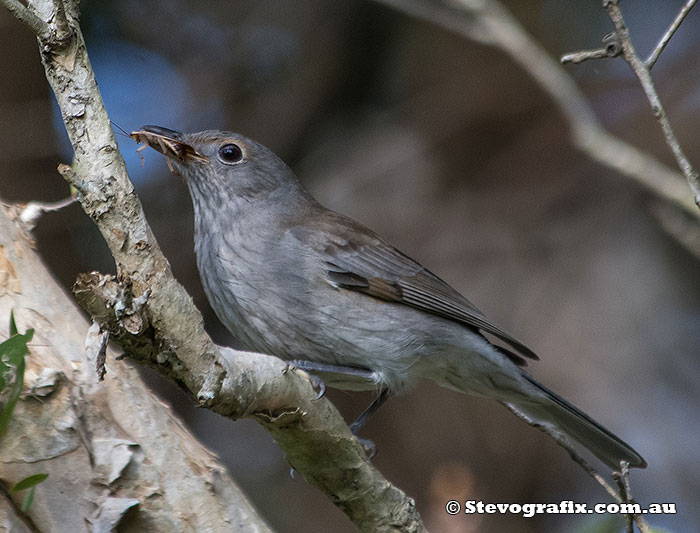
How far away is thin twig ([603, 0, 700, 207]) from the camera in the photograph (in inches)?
106

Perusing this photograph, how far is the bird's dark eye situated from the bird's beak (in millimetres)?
108

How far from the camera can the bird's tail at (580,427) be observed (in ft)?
14.8

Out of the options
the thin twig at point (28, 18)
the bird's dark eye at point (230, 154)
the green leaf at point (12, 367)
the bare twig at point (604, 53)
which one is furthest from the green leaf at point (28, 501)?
the bird's dark eye at point (230, 154)

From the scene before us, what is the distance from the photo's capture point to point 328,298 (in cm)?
433

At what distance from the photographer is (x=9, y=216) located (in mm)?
3285

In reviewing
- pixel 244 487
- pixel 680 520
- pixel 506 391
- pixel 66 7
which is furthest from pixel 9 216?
pixel 680 520

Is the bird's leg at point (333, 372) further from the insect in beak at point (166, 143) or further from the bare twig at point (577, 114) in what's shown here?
the bare twig at point (577, 114)

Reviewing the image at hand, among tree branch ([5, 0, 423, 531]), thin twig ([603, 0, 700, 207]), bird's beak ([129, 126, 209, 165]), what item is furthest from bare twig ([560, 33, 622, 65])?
bird's beak ([129, 126, 209, 165])

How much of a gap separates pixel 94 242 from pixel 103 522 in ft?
12.7

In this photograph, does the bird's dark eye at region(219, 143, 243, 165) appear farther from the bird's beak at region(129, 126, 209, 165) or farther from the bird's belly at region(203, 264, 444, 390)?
the bird's belly at region(203, 264, 444, 390)

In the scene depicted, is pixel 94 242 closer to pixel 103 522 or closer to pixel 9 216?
pixel 9 216

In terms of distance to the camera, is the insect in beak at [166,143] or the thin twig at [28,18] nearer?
the thin twig at [28,18]

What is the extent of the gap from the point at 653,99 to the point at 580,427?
2.48 metres

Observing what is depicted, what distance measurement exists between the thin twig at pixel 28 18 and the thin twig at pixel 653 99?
1.89 metres
